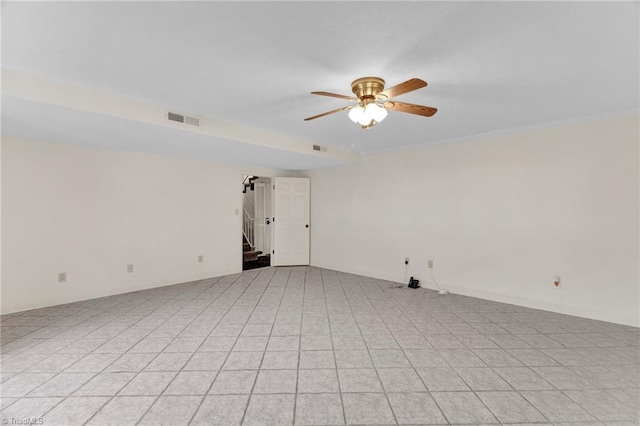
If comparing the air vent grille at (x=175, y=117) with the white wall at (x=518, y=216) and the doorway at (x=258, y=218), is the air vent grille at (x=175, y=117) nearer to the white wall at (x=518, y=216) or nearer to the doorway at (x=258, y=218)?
the white wall at (x=518, y=216)

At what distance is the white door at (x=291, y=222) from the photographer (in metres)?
6.47

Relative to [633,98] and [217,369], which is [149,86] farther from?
[633,98]

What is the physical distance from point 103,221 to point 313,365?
387 centimetres

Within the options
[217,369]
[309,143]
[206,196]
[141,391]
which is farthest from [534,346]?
[206,196]

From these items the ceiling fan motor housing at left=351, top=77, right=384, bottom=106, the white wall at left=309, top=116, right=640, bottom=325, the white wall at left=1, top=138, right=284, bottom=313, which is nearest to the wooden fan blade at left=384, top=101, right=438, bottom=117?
the ceiling fan motor housing at left=351, top=77, right=384, bottom=106

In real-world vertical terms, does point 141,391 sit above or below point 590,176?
below

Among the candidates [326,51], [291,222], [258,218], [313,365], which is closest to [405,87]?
[326,51]

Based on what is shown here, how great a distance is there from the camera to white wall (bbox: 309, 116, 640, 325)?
323 centimetres

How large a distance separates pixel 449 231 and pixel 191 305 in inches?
157

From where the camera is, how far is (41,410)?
5.82 ft

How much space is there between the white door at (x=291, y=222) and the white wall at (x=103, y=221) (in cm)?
110

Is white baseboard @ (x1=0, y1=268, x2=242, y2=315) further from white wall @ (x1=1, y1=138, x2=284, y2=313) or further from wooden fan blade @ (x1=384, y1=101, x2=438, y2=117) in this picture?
wooden fan blade @ (x1=384, y1=101, x2=438, y2=117)

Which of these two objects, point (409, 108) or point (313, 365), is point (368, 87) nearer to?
point (409, 108)

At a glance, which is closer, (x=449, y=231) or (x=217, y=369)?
(x=217, y=369)
